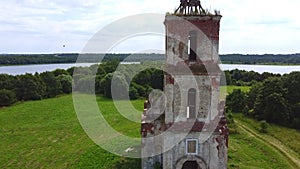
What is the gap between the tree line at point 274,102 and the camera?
33.5 metres

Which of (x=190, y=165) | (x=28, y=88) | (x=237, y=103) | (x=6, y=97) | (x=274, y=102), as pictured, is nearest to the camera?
(x=190, y=165)

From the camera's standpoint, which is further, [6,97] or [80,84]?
[80,84]

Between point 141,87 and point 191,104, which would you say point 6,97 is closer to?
point 141,87

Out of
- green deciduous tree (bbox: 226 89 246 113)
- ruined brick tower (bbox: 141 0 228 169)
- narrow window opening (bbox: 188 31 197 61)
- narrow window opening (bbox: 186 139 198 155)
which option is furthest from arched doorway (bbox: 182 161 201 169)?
green deciduous tree (bbox: 226 89 246 113)

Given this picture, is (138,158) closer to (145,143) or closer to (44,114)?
(145,143)

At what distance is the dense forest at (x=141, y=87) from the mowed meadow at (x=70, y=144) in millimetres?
2696

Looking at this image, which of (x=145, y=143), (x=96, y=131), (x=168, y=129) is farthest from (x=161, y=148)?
(x=96, y=131)

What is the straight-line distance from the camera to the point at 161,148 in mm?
16000

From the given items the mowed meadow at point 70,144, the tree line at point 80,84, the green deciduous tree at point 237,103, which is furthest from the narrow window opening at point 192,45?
the tree line at point 80,84

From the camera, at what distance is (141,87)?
5062 centimetres

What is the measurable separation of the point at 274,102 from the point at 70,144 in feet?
73.4

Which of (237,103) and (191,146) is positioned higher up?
(191,146)

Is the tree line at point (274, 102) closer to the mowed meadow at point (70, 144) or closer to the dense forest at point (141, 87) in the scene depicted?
the dense forest at point (141, 87)

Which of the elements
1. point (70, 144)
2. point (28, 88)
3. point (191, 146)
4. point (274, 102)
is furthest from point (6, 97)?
point (191, 146)
